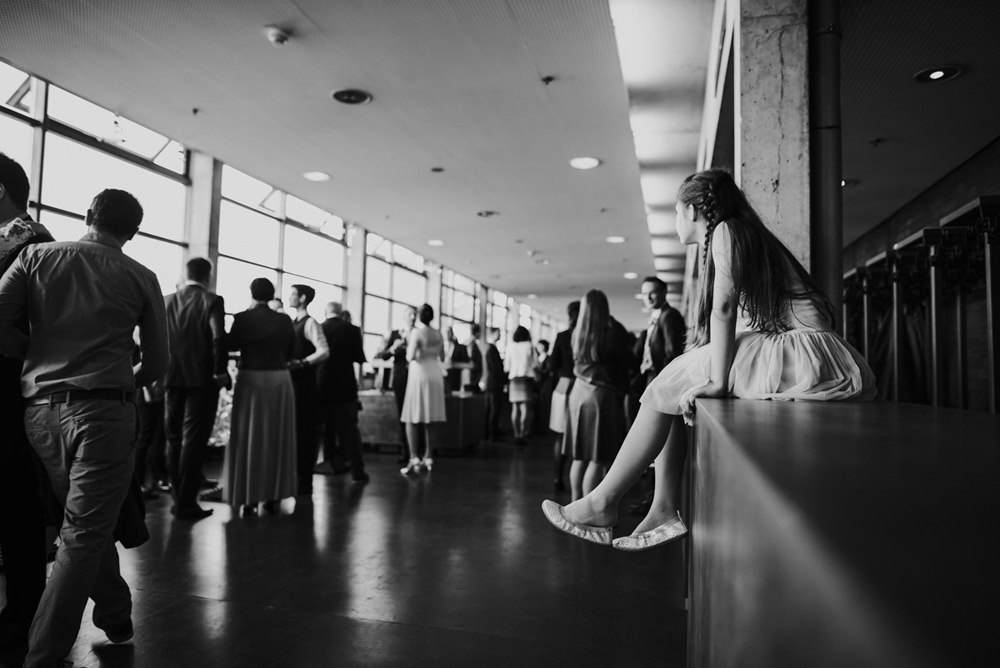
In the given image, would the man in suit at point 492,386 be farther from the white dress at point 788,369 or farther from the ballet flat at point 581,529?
the white dress at point 788,369

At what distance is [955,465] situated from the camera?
0.52 metres

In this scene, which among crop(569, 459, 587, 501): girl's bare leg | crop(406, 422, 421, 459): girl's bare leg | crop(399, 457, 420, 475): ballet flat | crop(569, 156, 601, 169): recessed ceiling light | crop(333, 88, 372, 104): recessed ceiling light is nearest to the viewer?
crop(569, 459, 587, 501): girl's bare leg

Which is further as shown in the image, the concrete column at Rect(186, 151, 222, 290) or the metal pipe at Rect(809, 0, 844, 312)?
the concrete column at Rect(186, 151, 222, 290)

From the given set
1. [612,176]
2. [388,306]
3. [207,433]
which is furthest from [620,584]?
[388,306]

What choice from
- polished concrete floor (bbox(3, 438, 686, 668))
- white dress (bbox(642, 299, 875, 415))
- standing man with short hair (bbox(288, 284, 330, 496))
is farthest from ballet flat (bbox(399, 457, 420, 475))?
white dress (bbox(642, 299, 875, 415))

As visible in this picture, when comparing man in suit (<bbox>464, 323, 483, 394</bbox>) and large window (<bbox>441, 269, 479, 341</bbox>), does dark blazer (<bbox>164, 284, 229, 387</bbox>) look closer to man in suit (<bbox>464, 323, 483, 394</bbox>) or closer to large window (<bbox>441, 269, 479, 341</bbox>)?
man in suit (<bbox>464, 323, 483, 394</bbox>)

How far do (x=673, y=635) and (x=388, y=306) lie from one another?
35.0 ft

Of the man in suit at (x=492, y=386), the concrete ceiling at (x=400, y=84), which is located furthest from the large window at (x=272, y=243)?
the man in suit at (x=492, y=386)

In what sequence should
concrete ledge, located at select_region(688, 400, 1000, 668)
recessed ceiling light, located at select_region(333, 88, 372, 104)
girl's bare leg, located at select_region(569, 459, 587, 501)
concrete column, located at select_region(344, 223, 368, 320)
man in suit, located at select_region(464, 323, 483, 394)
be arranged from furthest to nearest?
1. concrete column, located at select_region(344, 223, 368, 320)
2. man in suit, located at select_region(464, 323, 483, 394)
3. recessed ceiling light, located at select_region(333, 88, 372, 104)
4. girl's bare leg, located at select_region(569, 459, 587, 501)
5. concrete ledge, located at select_region(688, 400, 1000, 668)

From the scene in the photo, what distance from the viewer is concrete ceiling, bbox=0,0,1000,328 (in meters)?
3.98

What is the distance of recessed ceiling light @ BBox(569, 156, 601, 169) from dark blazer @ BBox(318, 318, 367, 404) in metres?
2.92

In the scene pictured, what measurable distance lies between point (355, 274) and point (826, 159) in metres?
9.03

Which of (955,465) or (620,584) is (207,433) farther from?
(955,465)

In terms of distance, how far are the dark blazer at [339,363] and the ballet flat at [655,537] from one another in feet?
12.1
